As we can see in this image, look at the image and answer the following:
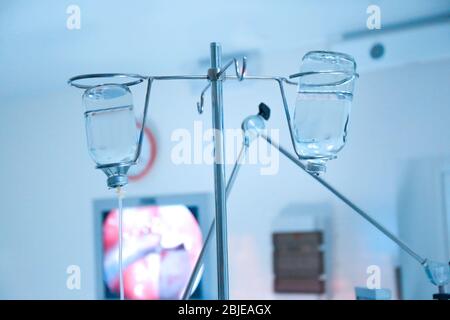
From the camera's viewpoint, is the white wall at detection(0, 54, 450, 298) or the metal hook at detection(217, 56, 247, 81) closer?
the metal hook at detection(217, 56, 247, 81)

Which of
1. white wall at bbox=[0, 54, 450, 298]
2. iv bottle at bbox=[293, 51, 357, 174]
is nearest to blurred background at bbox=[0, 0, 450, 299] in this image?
white wall at bbox=[0, 54, 450, 298]

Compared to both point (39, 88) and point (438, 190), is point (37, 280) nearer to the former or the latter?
point (39, 88)

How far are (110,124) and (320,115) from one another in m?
0.24

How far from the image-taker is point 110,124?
645mm

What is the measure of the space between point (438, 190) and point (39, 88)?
1620 mm

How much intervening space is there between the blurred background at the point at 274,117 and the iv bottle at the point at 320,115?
97 centimetres

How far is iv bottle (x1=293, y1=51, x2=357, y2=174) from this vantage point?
64 centimetres

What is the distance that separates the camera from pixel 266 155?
2.01 m

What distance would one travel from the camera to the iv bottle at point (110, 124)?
63cm

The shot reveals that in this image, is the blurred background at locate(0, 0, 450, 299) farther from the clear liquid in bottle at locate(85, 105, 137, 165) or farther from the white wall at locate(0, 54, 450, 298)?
the clear liquid in bottle at locate(85, 105, 137, 165)

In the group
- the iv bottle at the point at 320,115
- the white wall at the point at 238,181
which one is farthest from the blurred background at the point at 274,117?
the iv bottle at the point at 320,115

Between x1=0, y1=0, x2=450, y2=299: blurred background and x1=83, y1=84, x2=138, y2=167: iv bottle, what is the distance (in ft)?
3.30

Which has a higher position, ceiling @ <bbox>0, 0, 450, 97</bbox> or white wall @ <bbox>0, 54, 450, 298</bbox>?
ceiling @ <bbox>0, 0, 450, 97</bbox>
